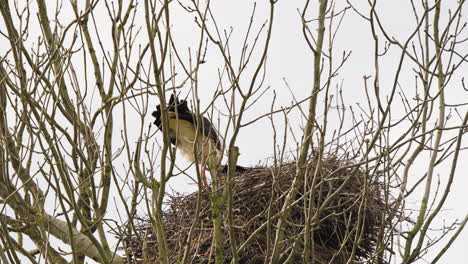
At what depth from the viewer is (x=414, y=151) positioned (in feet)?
16.6

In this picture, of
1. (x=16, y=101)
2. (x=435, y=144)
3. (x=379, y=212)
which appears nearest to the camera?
(x=435, y=144)

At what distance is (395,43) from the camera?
4801mm

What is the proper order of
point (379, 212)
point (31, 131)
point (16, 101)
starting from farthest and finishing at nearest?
point (379, 212), point (16, 101), point (31, 131)

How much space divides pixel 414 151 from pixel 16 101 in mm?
3075

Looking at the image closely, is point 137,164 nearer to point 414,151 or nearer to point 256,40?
point 256,40

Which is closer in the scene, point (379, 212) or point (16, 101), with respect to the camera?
point (16, 101)

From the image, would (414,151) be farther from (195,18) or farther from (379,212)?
(195,18)

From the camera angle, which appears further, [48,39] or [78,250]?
[48,39]

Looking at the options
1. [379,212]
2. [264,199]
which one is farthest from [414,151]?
[264,199]

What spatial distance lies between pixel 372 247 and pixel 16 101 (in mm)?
3253

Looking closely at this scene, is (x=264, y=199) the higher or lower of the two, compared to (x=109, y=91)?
lower

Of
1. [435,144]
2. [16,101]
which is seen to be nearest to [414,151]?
[435,144]

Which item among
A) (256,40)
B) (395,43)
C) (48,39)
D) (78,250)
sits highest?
(48,39)

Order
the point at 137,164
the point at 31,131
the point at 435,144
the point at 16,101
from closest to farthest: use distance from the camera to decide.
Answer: the point at 137,164, the point at 31,131, the point at 435,144, the point at 16,101
